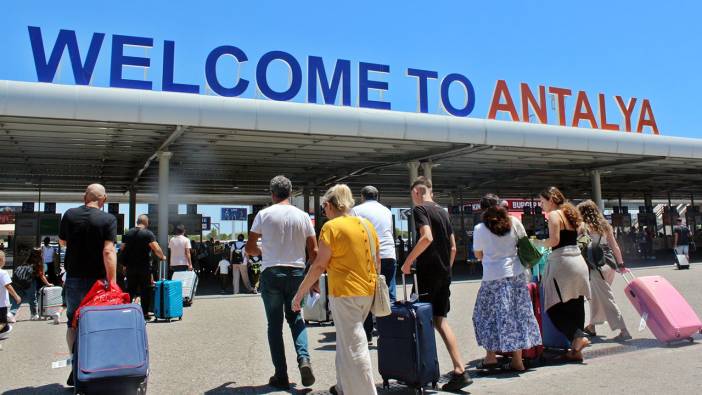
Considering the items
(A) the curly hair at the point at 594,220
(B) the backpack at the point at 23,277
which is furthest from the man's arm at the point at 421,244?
(B) the backpack at the point at 23,277

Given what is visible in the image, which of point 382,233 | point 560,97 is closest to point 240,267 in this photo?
point 382,233

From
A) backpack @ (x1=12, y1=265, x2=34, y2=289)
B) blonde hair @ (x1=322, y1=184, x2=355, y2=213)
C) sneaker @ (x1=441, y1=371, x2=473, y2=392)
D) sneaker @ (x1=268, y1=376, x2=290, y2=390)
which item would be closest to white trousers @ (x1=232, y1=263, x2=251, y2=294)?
backpack @ (x1=12, y1=265, x2=34, y2=289)

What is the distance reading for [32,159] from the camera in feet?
58.0

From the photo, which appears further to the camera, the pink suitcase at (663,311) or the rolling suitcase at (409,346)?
the pink suitcase at (663,311)

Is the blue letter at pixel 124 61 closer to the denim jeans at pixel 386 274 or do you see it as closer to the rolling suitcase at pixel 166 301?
the rolling suitcase at pixel 166 301

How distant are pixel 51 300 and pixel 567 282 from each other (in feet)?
26.3

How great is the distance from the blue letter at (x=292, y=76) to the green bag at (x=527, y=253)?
9.39 meters

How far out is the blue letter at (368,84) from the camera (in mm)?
14375

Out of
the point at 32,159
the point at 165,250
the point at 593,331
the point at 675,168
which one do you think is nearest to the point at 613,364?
the point at 593,331

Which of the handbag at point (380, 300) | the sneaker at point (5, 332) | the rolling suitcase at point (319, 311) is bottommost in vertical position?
the sneaker at point (5, 332)

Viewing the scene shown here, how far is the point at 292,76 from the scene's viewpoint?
13.9 metres

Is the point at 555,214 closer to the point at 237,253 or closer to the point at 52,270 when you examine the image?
the point at 237,253

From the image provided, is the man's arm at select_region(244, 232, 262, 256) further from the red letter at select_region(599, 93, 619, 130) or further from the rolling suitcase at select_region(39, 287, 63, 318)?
the red letter at select_region(599, 93, 619, 130)

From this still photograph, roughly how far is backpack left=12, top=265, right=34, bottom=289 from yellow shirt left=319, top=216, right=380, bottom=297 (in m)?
7.69
